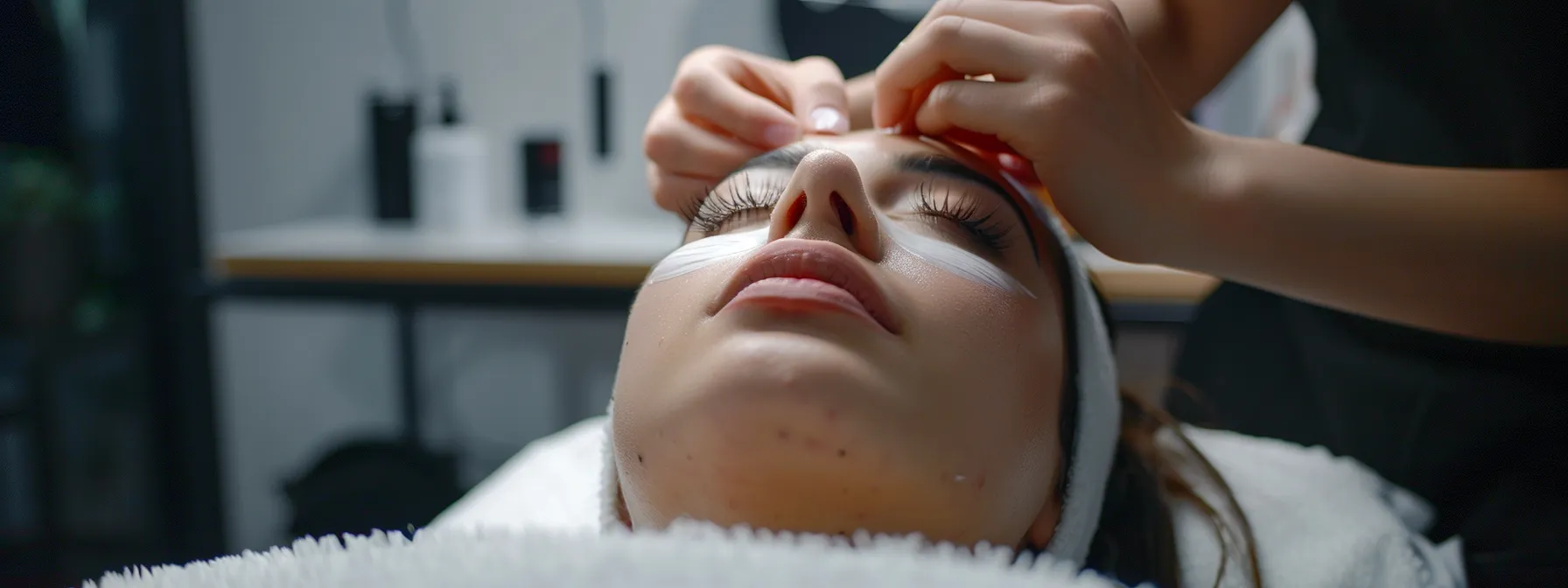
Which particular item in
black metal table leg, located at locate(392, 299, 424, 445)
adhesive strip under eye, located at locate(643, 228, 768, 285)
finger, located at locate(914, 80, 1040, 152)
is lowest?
black metal table leg, located at locate(392, 299, 424, 445)

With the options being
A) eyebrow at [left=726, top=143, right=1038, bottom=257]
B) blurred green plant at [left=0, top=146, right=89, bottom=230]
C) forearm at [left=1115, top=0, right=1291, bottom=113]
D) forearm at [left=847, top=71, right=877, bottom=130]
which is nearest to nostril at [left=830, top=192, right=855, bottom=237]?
eyebrow at [left=726, top=143, right=1038, bottom=257]

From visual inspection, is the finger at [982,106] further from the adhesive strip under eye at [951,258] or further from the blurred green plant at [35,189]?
the blurred green plant at [35,189]

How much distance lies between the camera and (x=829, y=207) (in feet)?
1.77

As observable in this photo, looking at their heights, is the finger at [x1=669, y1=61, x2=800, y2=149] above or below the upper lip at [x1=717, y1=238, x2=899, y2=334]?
above

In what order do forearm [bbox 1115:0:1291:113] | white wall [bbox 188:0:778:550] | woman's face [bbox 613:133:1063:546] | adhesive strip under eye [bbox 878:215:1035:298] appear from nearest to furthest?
woman's face [bbox 613:133:1063:546]
adhesive strip under eye [bbox 878:215:1035:298]
forearm [bbox 1115:0:1291:113]
white wall [bbox 188:0:778:550]

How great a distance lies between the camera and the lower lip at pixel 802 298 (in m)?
0.49

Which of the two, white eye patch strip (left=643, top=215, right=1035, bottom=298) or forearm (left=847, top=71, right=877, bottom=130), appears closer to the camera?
white eye patch strip (left=643, top=215, right=1035, bottom=298)

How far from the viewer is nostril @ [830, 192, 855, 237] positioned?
54cm

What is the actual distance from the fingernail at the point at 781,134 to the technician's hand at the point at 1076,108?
0.37ft

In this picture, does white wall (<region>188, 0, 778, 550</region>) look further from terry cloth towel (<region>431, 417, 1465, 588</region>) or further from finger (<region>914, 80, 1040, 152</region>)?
finger (<region>914, 80, 1040, 152</region>)

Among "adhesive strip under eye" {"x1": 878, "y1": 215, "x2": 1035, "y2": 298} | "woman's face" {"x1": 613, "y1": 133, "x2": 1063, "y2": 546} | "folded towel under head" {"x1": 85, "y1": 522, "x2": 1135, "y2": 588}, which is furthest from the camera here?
"adhesive strip under eye" {"x1": 878, "y1": 215, "x2": 1035, "y2": 298}

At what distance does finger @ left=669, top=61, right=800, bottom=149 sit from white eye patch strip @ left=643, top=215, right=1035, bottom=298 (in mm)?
137

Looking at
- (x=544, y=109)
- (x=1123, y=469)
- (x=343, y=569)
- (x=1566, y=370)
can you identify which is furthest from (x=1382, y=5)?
(x=544, y=109)

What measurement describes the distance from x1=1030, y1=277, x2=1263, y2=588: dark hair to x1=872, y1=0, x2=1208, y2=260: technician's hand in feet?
0.28
